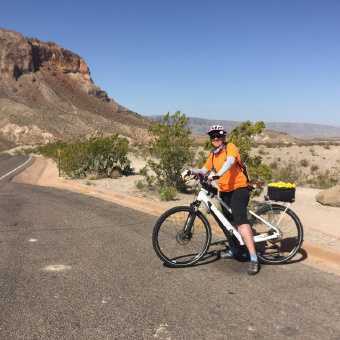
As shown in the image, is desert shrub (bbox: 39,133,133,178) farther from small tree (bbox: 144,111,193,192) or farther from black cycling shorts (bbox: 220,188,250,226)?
black cycling shorts (bbox: 220,188,250,226)

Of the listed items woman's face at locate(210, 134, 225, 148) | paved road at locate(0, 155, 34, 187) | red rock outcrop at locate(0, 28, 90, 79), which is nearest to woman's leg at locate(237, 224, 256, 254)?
woman's face at locate(210, 134, 225, 148)

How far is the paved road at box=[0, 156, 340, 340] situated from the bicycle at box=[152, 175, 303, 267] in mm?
224

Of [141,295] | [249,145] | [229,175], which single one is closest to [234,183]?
[229,175]

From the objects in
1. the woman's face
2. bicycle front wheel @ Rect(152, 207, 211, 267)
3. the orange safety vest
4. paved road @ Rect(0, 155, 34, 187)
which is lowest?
paved road @ Rect(0, 155, 34, 187)

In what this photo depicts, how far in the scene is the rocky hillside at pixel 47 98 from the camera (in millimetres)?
89344

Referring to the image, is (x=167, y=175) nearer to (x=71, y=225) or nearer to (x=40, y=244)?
(x=71, y=225)

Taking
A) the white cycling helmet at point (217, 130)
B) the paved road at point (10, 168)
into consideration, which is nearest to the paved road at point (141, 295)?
the white cycling helmet at point (217, 130)

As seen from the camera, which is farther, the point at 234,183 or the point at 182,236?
the point at 182,236

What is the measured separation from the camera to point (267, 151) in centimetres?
3891

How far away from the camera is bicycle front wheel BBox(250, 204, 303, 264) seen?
545 centimetres

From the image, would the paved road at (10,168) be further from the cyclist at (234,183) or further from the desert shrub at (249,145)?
the cyclist at (234,183)

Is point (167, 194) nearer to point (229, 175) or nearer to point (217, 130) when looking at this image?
point (229, 175)

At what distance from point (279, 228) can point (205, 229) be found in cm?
112

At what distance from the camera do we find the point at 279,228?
553 centimetres
